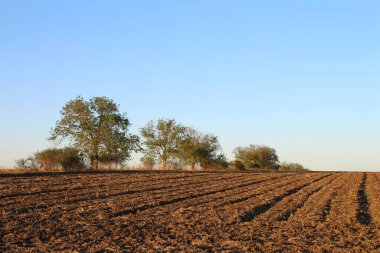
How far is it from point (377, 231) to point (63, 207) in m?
10.3

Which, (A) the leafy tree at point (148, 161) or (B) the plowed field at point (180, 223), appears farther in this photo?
(A) the leafy tree at point (148, 161)

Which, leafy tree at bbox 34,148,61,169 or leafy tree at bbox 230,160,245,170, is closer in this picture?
leafy tree at bbox 34,148,61,169

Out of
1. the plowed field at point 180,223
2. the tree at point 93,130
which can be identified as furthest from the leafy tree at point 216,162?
the plowed field at point 180,223

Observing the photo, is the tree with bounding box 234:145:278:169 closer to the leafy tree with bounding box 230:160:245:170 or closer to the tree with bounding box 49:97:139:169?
the leafy tree with bounding box 230:160:245:170

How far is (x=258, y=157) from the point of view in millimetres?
93875

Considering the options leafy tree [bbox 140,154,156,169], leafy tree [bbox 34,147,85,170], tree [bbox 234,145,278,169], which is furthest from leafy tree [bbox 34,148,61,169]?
tree [bbox 234,145,278,169]

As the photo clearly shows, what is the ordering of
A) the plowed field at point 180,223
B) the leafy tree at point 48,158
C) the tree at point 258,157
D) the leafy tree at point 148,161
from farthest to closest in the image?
the tree at point 258,157, the leafy tree at point 148,161, the leafy tree at point 48,158, the plowed field at point 180,223

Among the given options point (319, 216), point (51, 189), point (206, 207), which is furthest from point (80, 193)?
→ point (319, 216)

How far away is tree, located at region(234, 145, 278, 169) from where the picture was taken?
9350cm

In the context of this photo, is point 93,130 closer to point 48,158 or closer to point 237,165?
point 48,158

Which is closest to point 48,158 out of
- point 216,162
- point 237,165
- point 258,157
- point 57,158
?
point 57,158

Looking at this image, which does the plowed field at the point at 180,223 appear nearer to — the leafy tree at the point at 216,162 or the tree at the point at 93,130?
the tree at the point at 93,130

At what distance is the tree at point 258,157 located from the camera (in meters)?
93.5

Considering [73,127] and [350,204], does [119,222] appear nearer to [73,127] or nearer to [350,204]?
[350,204]
